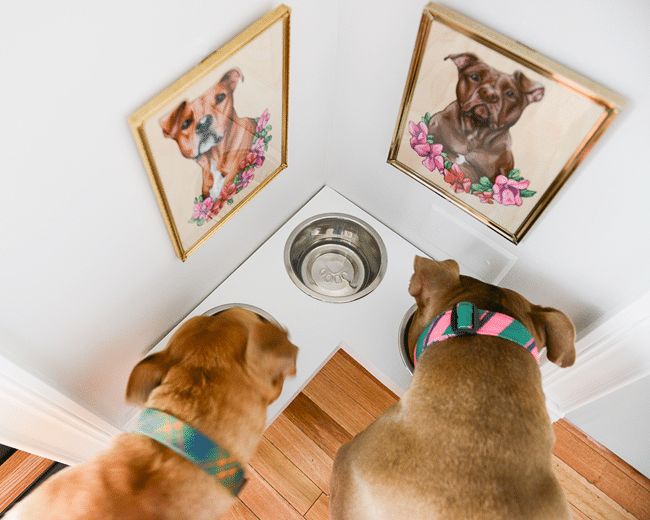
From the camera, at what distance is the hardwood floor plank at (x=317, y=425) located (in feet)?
7.30

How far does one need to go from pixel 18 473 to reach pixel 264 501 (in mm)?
1015

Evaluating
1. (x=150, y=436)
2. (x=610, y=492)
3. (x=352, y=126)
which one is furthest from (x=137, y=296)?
(x=610, y=492)

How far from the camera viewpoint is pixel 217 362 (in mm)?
1182

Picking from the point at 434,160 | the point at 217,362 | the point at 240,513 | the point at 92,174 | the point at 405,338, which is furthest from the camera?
the point at 240,513

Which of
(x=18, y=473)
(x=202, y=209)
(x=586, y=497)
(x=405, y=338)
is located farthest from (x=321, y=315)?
(x=586, y=497)

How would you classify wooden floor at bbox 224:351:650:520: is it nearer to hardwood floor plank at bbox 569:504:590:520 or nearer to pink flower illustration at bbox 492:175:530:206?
hardwood floor plank at bbox 569:504:590:520

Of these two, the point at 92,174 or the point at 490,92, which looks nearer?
the point at 92,174

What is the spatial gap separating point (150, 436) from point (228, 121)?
829 mm

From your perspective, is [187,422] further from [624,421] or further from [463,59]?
[624,421]

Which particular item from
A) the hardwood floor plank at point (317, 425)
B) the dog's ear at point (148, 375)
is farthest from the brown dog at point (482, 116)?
the hardwood floor plank at point (317, 425)

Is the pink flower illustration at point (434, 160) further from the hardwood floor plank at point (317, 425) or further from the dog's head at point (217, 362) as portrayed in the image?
the hardwood floor plank at point (317, 425)

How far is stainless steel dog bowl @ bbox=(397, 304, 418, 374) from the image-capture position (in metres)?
1.87

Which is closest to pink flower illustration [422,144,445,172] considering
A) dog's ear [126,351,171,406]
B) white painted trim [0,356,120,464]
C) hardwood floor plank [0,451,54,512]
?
dog's ear [126,351,171,406]

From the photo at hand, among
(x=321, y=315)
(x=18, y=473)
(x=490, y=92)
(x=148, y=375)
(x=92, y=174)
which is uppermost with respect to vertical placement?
(x=490, y=92)
